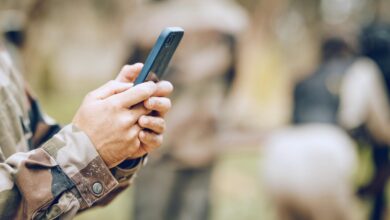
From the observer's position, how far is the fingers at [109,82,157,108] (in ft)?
4.74

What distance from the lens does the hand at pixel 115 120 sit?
4.75ft

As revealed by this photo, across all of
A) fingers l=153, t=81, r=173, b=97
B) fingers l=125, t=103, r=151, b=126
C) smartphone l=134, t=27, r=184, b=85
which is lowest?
fingers l=125, t=103, r=151, b=126

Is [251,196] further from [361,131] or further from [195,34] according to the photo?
[195,34]

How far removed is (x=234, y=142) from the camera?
926 cm

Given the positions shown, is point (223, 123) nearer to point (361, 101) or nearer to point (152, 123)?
point (361, 101)

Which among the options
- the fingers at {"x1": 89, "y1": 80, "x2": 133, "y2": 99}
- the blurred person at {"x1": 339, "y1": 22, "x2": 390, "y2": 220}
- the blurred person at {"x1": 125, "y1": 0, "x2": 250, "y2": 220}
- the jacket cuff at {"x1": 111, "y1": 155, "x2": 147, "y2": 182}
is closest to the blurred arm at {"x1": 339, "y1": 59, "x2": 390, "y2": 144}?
the blurred person at {"x1": 339, "y1": 22, "x2": 390, "y2": 220}

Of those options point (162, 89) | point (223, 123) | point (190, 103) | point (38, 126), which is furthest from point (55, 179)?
point (223, 123)

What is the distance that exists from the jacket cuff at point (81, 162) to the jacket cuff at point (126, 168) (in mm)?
85

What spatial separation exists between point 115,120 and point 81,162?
0.37ft

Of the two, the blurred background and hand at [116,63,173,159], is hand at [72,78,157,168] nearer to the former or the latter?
hand at [116,63,173,159]

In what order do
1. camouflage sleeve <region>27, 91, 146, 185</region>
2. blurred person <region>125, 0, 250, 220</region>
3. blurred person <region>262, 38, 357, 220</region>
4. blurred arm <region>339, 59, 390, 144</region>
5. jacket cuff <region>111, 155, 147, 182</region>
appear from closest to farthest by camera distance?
jacket cuff <region>111, 155, 147, 182</region>
camouflage sleeve <region>27, 91, 146, 185</region>
blurred person <region>125, 0, 250, 220</region>
blurred person <region>262, 38, 357, 220</region>
blurred arm <region>339, 59, 390, 144</region>

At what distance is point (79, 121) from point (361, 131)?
4116mm

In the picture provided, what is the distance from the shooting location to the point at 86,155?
1458 millimetres

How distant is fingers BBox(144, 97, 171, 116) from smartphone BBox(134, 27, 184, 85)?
6 cm
